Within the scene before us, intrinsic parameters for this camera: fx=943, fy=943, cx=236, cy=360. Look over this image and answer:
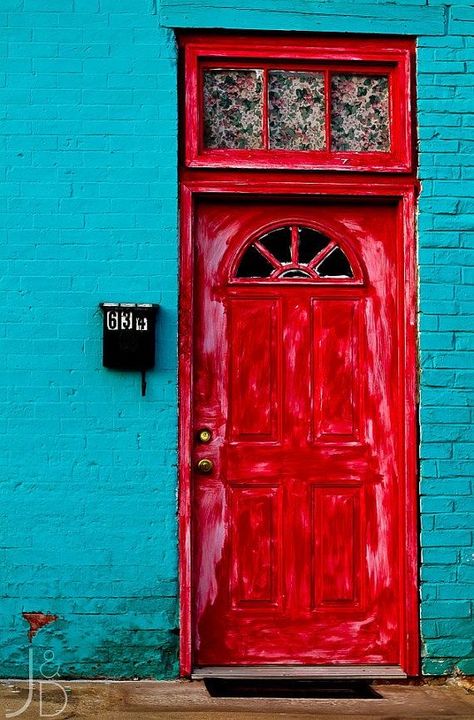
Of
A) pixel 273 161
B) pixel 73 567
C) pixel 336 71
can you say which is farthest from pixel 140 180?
pixel 73 567

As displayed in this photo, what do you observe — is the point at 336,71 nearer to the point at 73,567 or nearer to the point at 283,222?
the point at 283,222

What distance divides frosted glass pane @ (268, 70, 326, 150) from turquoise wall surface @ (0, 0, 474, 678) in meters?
0.28

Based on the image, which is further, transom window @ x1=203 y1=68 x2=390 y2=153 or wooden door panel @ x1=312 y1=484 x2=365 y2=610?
transom window @ x1=203 y1=68 x2=390 y2=153

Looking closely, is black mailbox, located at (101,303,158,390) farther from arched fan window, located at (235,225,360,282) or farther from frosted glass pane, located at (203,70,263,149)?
frosted glass pane, located at (203,70,263,149)

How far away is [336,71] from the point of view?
5.28m

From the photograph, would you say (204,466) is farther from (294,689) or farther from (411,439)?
(294,689)

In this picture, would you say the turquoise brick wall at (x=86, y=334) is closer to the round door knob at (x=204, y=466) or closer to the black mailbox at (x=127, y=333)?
the black mailbox at (x=127, y=333)

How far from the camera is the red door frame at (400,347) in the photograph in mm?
4965

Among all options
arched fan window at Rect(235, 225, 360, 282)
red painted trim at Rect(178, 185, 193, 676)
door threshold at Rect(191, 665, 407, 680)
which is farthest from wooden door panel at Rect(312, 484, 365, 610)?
arched fan window at Rect(235, 225, 360, 282)

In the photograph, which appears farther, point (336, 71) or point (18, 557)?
point (336, 71)

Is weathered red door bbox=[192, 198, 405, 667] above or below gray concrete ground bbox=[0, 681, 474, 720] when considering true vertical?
above

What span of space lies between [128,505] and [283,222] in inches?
69.0

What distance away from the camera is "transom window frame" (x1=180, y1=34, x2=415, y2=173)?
5.12 meters

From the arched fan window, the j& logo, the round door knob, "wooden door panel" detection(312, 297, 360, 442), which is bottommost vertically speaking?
the j& logo
